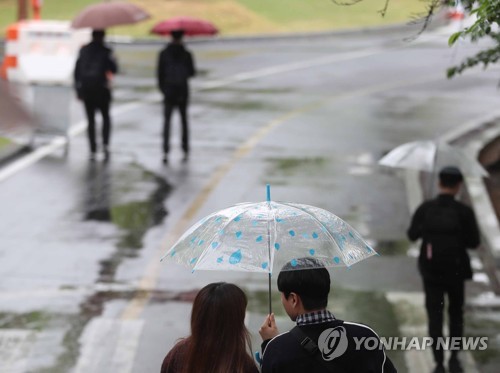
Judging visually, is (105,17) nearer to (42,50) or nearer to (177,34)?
(177,34)

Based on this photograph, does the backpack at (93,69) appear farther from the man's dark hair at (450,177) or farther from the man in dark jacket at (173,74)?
the man's dark hair at (450,177)

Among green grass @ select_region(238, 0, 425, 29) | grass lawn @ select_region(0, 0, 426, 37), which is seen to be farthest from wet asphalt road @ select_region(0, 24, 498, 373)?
green grass @ select_region(238, 0, 425, 29)

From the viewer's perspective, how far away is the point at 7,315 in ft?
29.0

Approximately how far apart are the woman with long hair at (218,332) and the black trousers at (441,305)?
12.6ft

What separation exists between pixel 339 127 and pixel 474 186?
5.09 metres

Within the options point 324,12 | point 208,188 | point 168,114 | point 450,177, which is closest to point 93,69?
point 168,114

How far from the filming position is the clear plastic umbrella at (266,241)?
463cm

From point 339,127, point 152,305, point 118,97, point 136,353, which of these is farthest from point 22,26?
point 136,353

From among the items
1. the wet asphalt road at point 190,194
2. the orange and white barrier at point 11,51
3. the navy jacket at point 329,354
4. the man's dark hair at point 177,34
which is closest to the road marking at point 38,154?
the wet asphalt road at point 190,194

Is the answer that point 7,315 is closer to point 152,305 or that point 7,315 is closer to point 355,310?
point 152,305

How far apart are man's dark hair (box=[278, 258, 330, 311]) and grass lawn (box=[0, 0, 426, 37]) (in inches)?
1072

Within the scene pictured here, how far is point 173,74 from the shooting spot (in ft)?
49.2

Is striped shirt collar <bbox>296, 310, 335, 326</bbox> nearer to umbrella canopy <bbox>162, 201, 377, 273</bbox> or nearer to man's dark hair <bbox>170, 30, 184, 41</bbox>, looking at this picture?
umbrella canopy <bbox>162, 201, 377, 273</bbox>

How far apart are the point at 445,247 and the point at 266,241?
3348 millimetres
